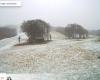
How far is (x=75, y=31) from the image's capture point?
96.9 inches

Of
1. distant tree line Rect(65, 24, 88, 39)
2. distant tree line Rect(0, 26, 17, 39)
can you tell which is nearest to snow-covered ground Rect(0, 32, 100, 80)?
distant tree line Rect(65, 24, 88, 39)

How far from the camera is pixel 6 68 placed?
2447 mm

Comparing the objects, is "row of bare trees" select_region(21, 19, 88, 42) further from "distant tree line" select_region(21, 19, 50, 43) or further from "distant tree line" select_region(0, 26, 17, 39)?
"distant tree line" select_region(0, 26, 17, 39)

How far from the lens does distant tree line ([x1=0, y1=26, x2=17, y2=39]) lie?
2480mm

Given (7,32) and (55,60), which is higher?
(7,32)

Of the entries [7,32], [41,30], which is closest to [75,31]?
[41,30]

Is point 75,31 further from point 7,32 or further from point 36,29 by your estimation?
point 7,32

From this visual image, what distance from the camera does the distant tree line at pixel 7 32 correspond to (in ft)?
8.14

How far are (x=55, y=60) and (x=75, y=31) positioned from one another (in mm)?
478

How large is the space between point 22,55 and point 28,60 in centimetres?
11

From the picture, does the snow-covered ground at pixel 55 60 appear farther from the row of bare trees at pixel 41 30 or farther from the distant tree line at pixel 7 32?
the distant tree line at pixel 7 32

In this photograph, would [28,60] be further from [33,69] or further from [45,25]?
[45,25]

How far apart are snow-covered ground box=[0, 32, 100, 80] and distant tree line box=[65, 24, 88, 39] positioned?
0.07 metres

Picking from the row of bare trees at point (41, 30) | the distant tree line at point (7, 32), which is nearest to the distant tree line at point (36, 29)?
the row of bare trees at point (41, 30)
